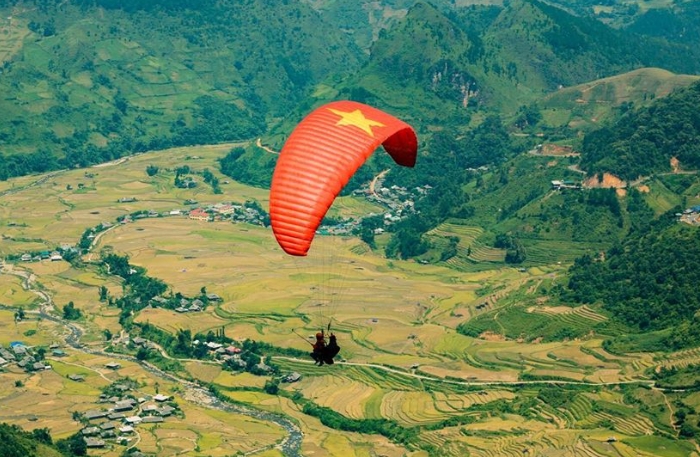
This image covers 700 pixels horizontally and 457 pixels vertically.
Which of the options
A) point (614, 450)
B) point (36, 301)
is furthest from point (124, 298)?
point (614, 450)

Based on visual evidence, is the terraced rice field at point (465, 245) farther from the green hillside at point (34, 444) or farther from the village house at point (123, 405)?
the green hillside at point (34, 444)

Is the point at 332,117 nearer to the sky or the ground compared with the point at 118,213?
nearer to the sky

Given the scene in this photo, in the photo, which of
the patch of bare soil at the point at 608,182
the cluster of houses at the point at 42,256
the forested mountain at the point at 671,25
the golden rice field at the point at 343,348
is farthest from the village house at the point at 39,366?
the forested mountain at the point at 671,25

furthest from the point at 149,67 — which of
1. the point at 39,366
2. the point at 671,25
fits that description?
the point at 39,366

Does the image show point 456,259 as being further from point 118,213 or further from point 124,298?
point 118,213

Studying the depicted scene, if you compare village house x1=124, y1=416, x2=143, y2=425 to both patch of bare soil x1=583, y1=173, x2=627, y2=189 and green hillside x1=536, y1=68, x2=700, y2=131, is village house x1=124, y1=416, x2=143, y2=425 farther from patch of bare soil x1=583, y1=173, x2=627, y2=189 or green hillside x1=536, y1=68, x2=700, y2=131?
green hillside x1=536, y1=68, x2=700, y2=131

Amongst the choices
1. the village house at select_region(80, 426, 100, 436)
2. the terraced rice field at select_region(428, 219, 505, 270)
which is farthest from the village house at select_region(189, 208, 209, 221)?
the village house at select_region(80, 426, 100, 436)
